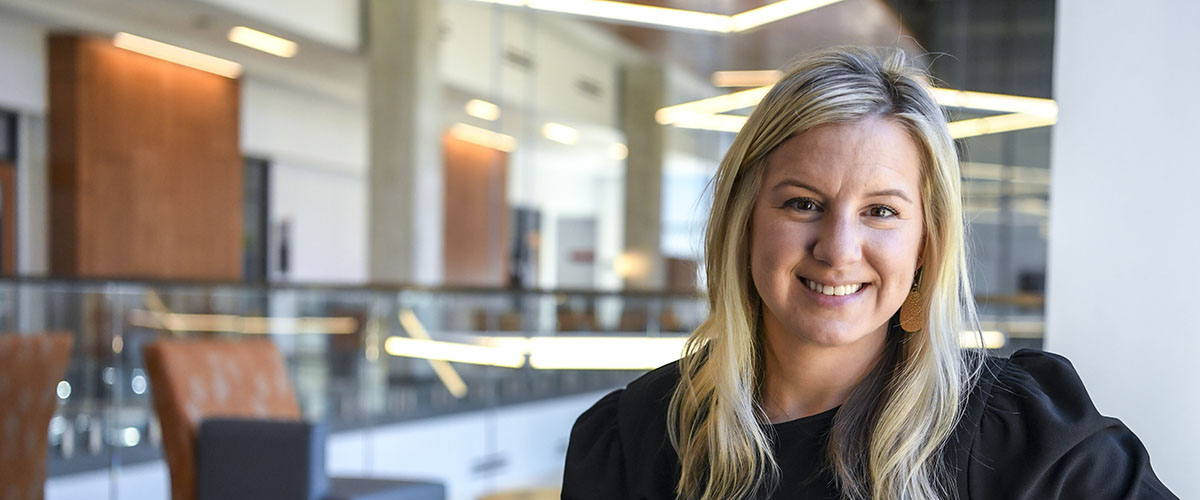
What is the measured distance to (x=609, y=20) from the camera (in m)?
10.9

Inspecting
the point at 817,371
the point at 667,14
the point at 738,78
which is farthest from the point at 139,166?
the point at 817,371

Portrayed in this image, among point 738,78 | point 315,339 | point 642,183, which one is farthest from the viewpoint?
point 642,183

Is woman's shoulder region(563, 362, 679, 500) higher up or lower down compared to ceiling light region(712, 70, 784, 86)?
lower down

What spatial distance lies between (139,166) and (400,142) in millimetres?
3274

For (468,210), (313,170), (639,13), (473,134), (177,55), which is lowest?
(468,210)

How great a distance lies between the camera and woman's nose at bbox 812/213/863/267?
1.10 meters

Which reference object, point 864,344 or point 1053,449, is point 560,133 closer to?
point 864,344

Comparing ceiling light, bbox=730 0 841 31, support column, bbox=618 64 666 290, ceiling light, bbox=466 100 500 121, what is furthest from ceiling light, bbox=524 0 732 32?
ceiling light, bbox=466 100 500 121

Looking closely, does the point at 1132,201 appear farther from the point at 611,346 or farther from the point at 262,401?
the point at 611,346

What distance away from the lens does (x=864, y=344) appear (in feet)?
4.00

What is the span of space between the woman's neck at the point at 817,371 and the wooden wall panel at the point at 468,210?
557 inches

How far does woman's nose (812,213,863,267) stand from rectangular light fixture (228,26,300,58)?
963 cm

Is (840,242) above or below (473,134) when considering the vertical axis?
below

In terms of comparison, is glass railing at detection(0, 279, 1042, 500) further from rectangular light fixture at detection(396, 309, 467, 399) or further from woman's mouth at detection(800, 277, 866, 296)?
woman's mouth at detection(800, 277, 866, 296)
